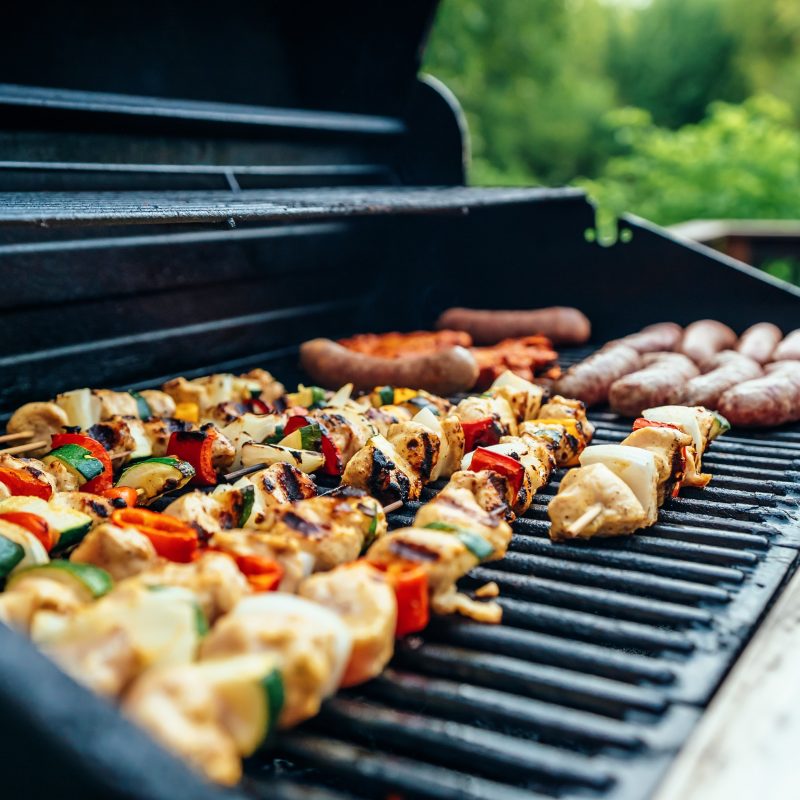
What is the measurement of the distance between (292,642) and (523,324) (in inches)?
161

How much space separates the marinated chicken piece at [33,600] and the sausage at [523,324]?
3857 mm

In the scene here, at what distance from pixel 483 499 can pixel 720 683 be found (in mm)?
939

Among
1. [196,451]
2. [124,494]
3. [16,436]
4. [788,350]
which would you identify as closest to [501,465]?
[196,451]

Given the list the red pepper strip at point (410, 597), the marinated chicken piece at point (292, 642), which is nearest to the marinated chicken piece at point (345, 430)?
the red pepper strip at point (410, 597)

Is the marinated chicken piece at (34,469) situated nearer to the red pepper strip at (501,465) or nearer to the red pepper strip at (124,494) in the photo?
the red pepper strip at (124,494)

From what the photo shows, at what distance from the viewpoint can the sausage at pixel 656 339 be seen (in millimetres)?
5043

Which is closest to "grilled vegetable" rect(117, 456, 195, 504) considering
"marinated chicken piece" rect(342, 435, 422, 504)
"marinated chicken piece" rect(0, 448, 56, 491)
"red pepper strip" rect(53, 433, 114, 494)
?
"red pepper strip" rect(53, 433, 114, 494)

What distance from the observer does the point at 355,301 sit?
19.5 feet

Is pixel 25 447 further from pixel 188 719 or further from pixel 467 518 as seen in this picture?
pixel 188 719

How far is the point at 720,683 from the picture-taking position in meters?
2.02

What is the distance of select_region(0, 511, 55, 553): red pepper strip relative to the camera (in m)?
2.40

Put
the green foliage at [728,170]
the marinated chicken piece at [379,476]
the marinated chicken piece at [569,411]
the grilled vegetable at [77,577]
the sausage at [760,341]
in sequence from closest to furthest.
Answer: the grilled vegetable at [77,577], the marinated chicken piece at [379,476], the marinated chicken piece at [569,411], the sausage at [760,341], the green foliage at [728,170]

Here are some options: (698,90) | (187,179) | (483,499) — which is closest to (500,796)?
(483,499)

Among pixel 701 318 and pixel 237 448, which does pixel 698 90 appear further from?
pixel 237 448
